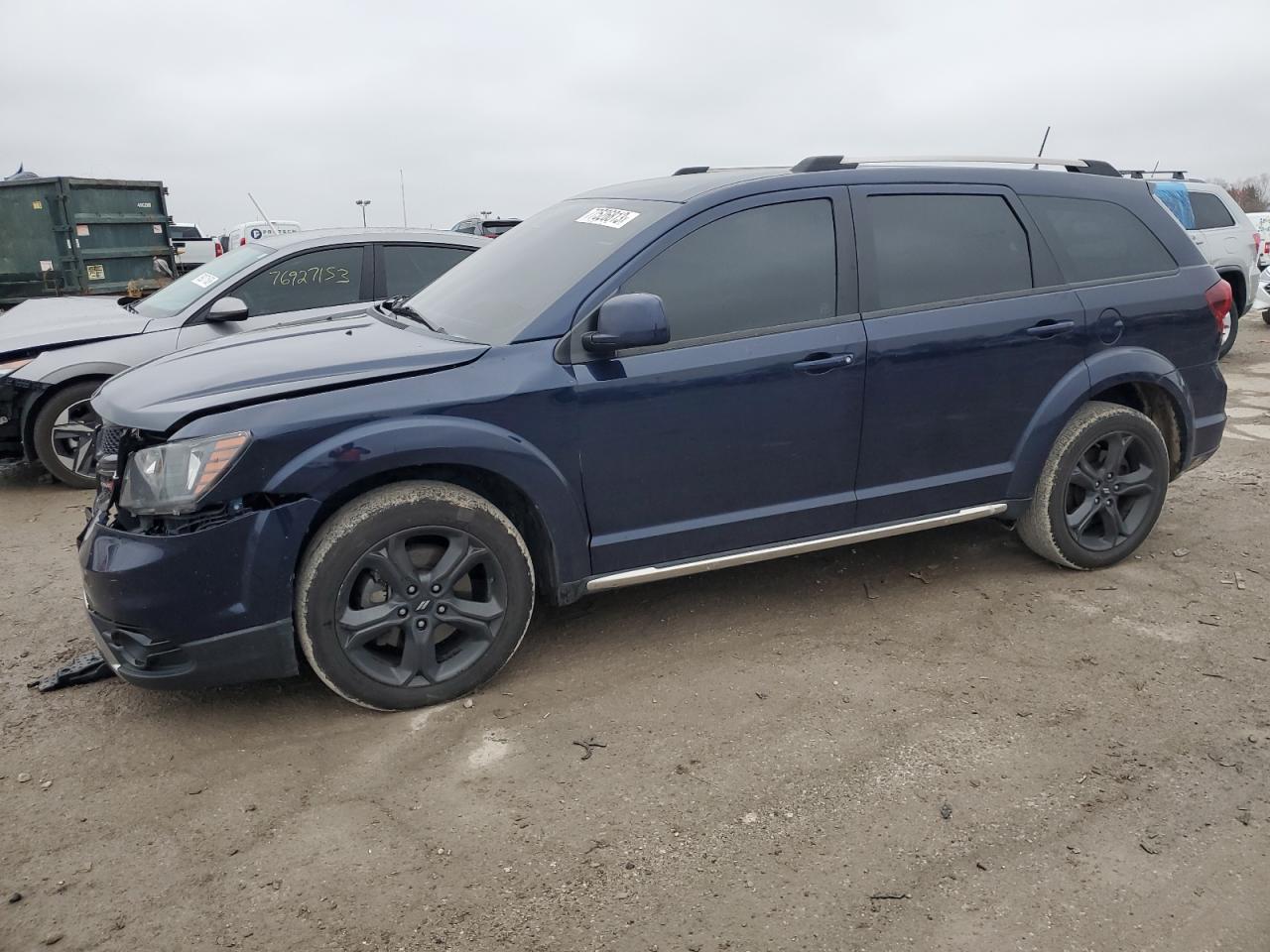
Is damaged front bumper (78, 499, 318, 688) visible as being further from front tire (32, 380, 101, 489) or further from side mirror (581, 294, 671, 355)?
front tire (32, 380, 101, 489)

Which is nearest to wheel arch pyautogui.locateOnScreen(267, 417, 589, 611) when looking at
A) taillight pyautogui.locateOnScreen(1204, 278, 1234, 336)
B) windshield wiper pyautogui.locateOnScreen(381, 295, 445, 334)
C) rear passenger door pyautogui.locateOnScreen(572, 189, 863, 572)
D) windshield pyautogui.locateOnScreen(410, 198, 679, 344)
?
rear passenger door pyautogui.locateOnScreen(572, 189, 863, 572)

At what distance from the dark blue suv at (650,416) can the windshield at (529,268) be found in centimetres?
2

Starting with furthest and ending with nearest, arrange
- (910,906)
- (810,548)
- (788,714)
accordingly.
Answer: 1. (810,548)
2. (788,714)
3. (910,906)

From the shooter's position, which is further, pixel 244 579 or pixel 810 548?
pixel 810 548

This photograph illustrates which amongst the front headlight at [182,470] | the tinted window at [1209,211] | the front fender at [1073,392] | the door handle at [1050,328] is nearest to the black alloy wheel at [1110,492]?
the front fender at [1073,392]

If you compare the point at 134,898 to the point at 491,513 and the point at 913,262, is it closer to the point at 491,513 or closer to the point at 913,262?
the point at 491,513

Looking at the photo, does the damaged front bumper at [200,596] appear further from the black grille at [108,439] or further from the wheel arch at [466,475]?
the black grille at [108,439]

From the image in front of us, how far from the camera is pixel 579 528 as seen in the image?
346cm

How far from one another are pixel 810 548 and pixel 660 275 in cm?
122

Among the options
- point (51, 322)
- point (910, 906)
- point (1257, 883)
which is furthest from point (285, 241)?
point (1257, 883)

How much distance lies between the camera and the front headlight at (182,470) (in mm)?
3000

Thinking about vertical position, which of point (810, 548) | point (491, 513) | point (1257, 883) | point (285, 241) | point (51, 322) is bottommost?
point (1257, 883)

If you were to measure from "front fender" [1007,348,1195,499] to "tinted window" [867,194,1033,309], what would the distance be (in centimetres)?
46

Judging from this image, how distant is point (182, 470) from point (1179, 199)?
36.3 feet
